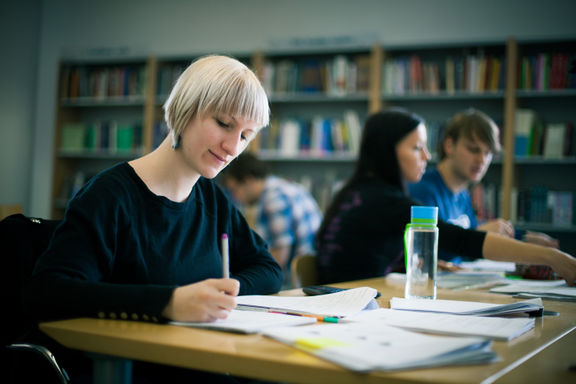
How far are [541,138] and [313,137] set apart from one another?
170cm

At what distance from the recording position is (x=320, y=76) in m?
4.74

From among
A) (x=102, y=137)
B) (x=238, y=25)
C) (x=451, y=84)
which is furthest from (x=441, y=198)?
(x=102, y=137)

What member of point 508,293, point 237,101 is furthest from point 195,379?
point 508,293

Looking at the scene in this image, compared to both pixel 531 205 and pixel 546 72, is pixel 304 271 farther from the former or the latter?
pixel 546 72

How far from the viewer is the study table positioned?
0.68 metres

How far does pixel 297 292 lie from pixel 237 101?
472 millimetres

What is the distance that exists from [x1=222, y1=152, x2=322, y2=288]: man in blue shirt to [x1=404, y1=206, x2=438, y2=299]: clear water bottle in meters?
2.12

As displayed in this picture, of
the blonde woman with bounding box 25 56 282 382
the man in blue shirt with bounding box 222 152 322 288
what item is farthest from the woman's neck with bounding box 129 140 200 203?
the man in blue shirt with bounding box 222 152 322 288

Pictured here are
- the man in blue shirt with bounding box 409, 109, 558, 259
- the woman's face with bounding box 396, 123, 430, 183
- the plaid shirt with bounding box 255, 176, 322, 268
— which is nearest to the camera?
the woman's face with bounding box 396, 123, 430, 183

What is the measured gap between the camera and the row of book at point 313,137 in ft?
15.3

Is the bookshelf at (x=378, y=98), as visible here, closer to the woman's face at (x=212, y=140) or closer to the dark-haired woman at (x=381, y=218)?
the dark-haired woman at (x=381, y=218)

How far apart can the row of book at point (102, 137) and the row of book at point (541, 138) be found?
127 inches

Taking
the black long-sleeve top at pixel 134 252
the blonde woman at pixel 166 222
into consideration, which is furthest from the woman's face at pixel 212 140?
the black long-sleeve top at pixel 134 252

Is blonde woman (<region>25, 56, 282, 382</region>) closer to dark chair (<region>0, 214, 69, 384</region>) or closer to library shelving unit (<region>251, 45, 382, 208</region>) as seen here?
dark chair (<region>0, 214, 69, 384</region>)
